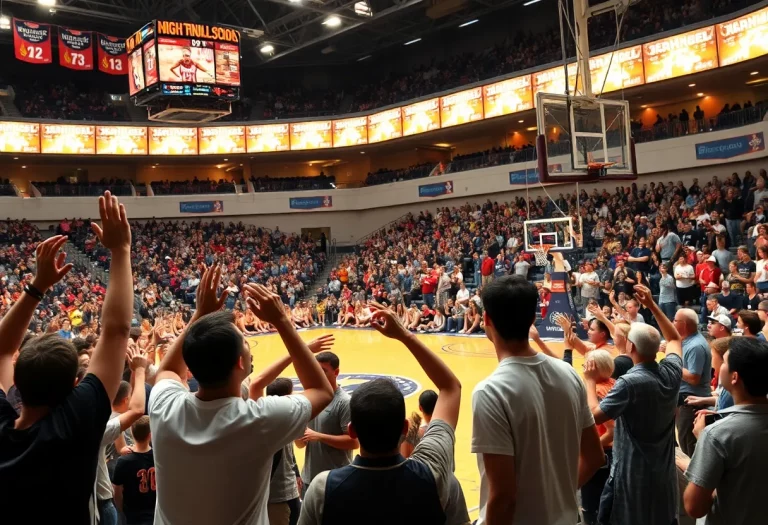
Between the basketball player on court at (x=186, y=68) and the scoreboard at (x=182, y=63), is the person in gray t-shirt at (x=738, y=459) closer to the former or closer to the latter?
the scoreboard at (x=182, y=63)

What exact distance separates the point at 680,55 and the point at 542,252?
28.0 ft

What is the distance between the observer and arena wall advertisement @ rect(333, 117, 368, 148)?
96.1ft

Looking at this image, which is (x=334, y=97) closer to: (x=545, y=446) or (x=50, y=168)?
(x=50, y=168)

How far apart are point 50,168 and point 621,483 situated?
112ft

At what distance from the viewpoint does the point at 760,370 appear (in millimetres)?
2404

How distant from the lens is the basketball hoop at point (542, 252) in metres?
15.8

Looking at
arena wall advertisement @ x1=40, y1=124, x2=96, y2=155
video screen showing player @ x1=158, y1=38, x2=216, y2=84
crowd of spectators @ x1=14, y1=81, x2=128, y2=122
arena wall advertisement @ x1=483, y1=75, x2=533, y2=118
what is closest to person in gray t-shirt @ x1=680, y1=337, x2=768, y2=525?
video screen showing player @ x1=158, y1=38, x2=216, y2=84

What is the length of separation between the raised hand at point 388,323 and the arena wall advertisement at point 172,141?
97.5ft

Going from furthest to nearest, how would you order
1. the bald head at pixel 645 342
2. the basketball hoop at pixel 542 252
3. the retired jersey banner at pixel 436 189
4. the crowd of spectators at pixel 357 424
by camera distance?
1. the retired jersey banner at pixel 436 189
2. the basketball hoop at pixel 542 252
3. the bald head at pixel 645 342
4. the crowd of spectators at pixel 357 424

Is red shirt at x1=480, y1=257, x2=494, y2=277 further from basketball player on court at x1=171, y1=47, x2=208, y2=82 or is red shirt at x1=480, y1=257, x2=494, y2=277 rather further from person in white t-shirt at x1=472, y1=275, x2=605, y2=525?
person in white t-shirt at x1=472, y1=275, x2=605, y2=525

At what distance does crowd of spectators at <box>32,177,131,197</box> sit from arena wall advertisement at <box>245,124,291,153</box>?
6485 millimetres

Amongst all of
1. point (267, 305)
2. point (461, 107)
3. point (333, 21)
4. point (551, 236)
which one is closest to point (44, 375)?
point (267, 305)

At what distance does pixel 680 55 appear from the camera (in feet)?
63.6

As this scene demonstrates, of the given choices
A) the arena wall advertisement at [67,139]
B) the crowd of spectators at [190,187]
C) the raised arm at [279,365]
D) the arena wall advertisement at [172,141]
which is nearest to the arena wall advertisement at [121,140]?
the arena wall advertisement at [67,139]
